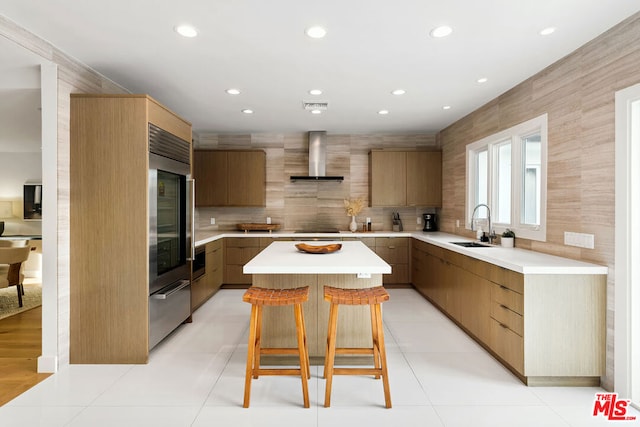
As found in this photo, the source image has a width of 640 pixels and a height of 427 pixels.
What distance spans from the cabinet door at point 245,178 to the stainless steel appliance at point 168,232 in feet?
5.93

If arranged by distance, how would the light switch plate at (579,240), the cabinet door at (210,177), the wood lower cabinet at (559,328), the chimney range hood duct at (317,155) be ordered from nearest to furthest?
1. the wood lower cabinet at (559,328)
2. the light switch plate at (579,240)
3. the cabinet door at (210,177)
4. the chimney range hood duct at (317,155)

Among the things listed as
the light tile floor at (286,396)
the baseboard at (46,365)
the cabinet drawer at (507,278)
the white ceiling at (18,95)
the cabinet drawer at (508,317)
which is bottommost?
the light tile floor at (286,396)

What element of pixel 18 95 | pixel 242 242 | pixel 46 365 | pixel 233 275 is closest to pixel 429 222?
pixel 242 242

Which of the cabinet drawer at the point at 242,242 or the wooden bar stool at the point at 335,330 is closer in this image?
the wooden bar stool at the point at 335,330

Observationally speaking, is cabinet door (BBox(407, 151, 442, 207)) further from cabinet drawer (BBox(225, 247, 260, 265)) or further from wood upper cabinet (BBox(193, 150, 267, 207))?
cabinet drawer (BBox(225, 247, 260, 265))

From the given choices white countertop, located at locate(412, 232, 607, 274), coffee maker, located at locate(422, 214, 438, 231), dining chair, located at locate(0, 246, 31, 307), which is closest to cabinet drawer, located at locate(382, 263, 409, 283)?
coffee maker, located at locate(422, 214, 438, 231)

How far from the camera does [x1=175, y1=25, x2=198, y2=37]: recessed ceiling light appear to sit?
2459mm

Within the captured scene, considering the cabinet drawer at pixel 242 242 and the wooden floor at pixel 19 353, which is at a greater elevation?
the cabinet drawer at pixel 242 242

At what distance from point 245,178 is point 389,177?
2318mm

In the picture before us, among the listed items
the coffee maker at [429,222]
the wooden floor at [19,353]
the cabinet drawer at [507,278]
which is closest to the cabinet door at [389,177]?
the coffee maker at [429,222]

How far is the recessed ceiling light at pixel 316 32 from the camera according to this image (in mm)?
2498

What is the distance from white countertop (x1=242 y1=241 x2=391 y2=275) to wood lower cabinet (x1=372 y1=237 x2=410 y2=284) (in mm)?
2368

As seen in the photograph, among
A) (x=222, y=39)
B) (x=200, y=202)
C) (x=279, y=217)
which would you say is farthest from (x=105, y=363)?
(x=279, y=217)

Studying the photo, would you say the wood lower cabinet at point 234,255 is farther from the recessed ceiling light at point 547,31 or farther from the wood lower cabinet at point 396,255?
the recessed ceiling light at point 547,31
